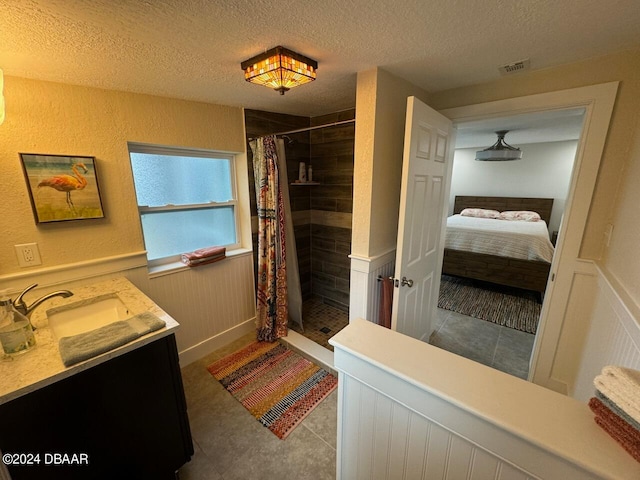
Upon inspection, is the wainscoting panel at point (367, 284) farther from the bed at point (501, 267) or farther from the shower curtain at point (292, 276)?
the bed at point (501, 267)

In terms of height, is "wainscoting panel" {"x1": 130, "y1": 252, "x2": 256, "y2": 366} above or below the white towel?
below

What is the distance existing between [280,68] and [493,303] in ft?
11.4

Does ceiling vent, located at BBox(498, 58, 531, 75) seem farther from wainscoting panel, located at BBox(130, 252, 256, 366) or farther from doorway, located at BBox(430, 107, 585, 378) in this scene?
wainscoting panel, located at BBox(130, 252, 256, 366)

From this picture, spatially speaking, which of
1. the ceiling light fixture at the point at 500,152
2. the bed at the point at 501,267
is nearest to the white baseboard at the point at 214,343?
the bed at the point at 501,267

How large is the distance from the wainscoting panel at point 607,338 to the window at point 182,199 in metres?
2.62

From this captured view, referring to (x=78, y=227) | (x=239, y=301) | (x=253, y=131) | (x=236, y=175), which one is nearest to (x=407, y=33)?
(x=253, y=131)

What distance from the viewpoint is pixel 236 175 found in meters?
2.47

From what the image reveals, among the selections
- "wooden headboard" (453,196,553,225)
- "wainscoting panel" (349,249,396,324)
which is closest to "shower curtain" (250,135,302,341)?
"wainscoting panel" (349,249,396,324)

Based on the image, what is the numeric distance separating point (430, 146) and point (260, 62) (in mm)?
1165

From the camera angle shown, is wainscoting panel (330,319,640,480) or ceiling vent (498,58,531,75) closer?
wainscoting panel (330,319,640,480)

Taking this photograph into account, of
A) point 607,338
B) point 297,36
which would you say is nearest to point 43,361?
point 297,36

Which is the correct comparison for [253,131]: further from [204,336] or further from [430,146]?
[204,336]

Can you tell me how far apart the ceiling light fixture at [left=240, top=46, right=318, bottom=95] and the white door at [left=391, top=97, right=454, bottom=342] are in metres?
0.60

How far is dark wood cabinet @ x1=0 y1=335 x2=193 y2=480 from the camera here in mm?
914
